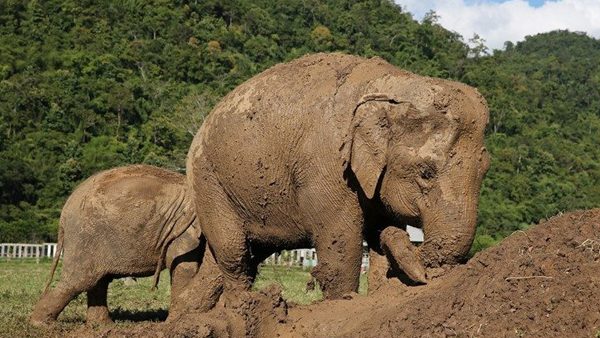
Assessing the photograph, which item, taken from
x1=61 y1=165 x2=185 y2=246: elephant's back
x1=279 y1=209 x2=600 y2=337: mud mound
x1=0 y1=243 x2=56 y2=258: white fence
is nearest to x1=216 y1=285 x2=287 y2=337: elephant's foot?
x1=279 y1=209 x2=600 y2=337: mud mound

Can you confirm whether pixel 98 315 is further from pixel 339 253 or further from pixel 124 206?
pixel 339 253

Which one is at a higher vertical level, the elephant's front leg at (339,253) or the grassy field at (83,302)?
the elephant's front leg at (339,253)

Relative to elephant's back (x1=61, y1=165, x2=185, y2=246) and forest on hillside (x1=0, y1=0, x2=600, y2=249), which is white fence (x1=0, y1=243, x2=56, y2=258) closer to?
forest on hillside (x1=0, y1=0, x2=600, y2=249)

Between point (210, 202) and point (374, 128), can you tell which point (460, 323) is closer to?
point (374, 128)

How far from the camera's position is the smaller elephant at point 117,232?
1066cm

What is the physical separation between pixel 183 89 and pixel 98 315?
45622mm

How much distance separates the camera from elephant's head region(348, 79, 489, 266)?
656 centimetres

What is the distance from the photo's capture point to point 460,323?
17.1 ft

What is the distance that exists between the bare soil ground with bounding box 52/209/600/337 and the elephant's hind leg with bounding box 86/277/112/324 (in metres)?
4.90

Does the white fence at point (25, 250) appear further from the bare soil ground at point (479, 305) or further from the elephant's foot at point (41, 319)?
the bare soil ground at point (479, 305)

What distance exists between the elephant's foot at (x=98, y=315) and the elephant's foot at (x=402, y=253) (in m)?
5.04

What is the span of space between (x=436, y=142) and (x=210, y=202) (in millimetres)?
2549

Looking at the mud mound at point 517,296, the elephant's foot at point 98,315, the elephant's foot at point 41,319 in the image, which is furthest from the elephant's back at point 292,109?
the elephant's foot at point 41,319

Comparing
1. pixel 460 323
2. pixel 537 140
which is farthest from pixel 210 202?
pixel 537 140
